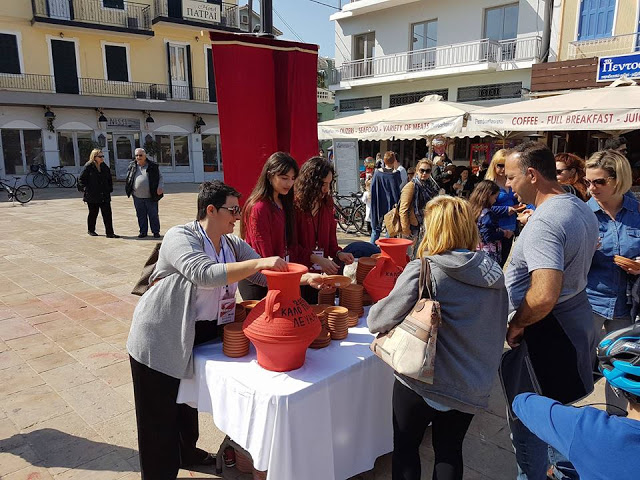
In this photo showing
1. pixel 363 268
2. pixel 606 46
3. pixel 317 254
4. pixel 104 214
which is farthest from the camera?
pixel 606 46

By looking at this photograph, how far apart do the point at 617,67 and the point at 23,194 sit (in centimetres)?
1767

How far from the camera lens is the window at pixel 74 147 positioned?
2033 cm

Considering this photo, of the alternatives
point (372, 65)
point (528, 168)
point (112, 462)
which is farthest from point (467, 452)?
point (372, 65)

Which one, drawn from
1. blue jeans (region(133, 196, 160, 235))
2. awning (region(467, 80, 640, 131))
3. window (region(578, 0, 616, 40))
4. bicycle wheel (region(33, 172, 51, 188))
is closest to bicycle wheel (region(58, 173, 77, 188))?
bicycle wheel (region(33, 172, 51, 188))

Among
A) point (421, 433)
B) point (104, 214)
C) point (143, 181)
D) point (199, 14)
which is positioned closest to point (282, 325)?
point (421, 433)

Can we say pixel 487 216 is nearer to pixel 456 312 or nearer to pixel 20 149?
pixel 456 312

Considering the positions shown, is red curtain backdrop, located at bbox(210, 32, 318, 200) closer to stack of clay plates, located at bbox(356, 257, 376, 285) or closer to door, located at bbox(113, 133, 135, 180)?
stack of clay plates, located at bbox(356, 257, 376, 285)

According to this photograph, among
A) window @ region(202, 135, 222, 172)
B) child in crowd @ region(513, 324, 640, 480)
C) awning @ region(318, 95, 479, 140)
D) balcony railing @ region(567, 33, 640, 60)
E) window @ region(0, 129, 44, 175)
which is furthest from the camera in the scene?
window @ region(202, 135, 222, 172)

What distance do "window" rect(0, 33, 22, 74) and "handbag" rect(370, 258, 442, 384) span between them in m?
23.0

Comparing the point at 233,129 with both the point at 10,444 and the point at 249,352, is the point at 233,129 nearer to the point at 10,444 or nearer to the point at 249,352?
the point at 249,352

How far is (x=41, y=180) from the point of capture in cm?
1909

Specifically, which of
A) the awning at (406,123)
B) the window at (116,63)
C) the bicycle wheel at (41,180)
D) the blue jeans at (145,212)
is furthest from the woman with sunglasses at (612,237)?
the window at (116,63)

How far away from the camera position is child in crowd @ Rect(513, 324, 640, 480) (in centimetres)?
109

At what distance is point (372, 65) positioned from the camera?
19.5m
